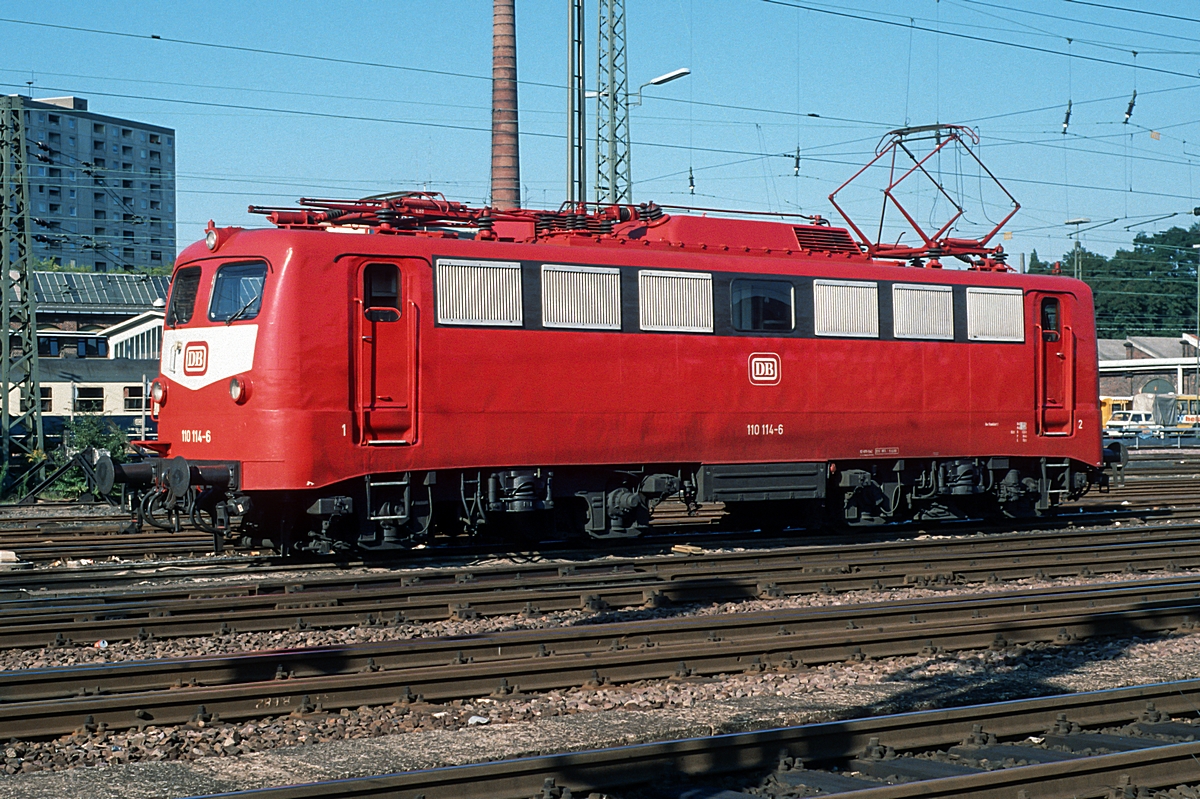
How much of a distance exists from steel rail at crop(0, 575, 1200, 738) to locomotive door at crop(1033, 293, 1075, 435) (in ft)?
23.7

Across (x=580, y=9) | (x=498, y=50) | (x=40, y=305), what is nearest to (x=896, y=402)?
(x=580, y=9)

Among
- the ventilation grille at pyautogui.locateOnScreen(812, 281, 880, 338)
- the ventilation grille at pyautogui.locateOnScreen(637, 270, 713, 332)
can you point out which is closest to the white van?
the ventilation grille at pyautogui.locateOnScreen(812, 281, 880, 338)

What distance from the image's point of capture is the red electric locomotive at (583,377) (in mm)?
13547

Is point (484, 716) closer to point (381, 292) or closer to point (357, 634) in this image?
point (357, 634)

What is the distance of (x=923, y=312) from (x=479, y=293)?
651cm

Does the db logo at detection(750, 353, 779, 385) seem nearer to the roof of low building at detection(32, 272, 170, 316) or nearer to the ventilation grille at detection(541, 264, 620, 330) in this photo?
the ventilation grille at detection(541, 264, 620, 330)

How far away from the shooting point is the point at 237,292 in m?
13.8

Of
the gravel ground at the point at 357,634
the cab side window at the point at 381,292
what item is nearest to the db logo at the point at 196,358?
the cab side window at the point at 381,292

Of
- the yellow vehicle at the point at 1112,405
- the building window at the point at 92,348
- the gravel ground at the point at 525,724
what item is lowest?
the gravel ground at the point at 525,724

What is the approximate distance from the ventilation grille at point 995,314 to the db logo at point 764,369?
3338mm

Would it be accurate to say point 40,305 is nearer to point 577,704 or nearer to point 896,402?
point 896,402

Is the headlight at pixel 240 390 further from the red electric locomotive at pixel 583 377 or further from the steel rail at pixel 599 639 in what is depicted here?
the steel rail at pixel 599 639

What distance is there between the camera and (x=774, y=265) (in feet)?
53.4

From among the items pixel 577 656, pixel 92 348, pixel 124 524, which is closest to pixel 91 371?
pixel 92 348
